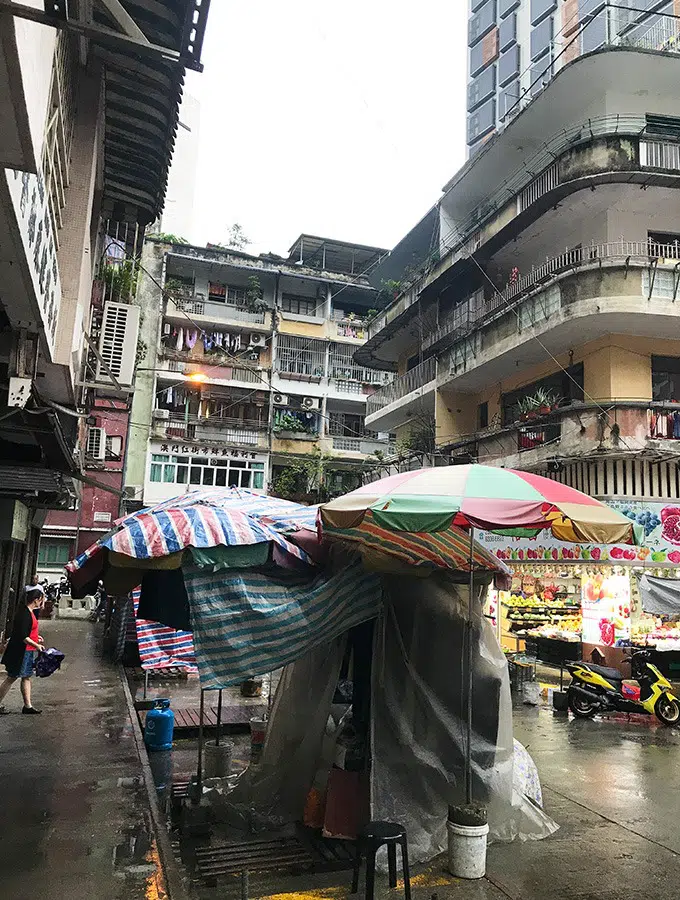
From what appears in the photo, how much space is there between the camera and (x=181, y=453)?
113ft

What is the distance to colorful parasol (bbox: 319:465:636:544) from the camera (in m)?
4.73

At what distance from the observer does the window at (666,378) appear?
53.8ft

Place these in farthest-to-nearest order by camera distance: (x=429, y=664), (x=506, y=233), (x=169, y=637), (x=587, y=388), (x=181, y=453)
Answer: (x=181, y=453), (x=506, y=233), (x=587, y=388), (x=169, y=637), (x=429, y=664)

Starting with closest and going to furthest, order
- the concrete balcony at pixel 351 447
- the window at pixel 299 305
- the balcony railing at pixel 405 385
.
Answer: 1. the balcony railing at pixel 405 385
2. the concrete balcony at pixel 351 447
3. the window at pixel 299 305

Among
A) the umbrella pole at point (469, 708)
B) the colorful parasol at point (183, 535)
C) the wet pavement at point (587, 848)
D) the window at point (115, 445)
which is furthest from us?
the window at point (115, 445)

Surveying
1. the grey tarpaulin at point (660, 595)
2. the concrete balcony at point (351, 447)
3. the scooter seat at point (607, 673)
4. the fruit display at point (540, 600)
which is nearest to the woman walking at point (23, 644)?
the scooter seat at point (607, 673)

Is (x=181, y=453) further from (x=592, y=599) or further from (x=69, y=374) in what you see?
(x=69, y=374)

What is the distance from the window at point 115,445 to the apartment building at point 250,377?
153cm

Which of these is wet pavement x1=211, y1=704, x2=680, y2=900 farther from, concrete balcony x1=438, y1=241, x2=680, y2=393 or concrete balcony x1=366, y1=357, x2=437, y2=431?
concrete balcony x1=366, y1=357, x2=437, y2=431

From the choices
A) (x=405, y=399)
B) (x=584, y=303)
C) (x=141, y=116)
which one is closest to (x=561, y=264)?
(x=584, y=303)

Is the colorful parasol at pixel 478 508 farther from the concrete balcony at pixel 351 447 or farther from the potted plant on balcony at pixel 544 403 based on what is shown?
the concrete balcony at pixel 351 447

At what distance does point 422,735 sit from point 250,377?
3129 cm

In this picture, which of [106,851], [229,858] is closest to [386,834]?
[229,858]

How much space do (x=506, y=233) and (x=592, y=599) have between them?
32.7 ft
